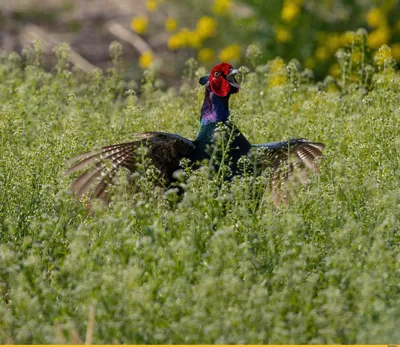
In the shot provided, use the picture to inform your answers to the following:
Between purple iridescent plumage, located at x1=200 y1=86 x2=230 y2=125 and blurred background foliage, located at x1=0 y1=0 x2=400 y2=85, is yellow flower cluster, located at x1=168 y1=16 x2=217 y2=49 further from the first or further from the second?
purple iridescent plumage, located at x1=200 y1=86 x2=230 y2=125

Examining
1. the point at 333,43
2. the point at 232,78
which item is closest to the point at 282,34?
the point at 333,43

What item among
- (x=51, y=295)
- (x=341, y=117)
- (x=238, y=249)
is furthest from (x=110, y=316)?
(x=341, y=117)

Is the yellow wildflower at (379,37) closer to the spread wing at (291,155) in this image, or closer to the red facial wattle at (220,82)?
the red facial wattle at (220,82)

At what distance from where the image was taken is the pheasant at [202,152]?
4809mm

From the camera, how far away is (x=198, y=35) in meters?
9.13

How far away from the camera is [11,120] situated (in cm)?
551

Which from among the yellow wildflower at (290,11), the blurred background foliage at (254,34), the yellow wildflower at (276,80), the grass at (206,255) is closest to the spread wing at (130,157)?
the grass at (206,255)

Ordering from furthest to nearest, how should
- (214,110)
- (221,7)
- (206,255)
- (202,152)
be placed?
1. (221,7)
2. (214,110)
3. (202,152)
4. (206,255)

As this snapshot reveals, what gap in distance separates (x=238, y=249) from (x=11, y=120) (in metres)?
2.27

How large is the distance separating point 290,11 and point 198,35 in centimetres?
114

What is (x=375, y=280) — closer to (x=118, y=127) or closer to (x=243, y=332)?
(x=243, y=332)

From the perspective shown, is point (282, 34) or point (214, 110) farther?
point (282, 34)

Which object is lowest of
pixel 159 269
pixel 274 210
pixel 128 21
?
pixel 159 269

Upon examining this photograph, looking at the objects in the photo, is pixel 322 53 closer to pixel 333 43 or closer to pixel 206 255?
pixel 333 43
